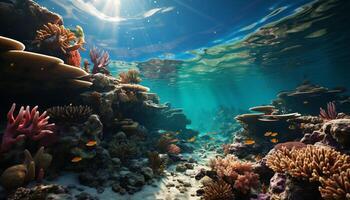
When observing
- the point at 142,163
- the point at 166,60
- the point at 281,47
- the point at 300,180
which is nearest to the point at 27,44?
the point at 142,163

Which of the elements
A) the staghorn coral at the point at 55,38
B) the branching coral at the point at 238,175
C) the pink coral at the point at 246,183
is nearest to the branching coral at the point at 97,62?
the staghorn coral at the point at 55,38

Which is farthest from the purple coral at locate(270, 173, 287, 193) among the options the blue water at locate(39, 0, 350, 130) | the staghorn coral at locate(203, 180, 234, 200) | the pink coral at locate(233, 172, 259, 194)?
the blue water at locate(39, 0, 350, 130)

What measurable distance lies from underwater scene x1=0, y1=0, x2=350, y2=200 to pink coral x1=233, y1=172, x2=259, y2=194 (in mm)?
32

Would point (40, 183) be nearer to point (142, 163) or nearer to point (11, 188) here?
point (11, 188)

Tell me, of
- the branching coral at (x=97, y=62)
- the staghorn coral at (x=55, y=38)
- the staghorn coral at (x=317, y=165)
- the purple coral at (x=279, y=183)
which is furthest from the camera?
the branching coral at (x=97, y=62)

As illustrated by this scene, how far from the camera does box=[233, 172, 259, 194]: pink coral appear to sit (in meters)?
5.96

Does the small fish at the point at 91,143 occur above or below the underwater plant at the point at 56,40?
below

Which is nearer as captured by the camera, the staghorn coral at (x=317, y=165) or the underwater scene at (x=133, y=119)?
the staghorn coral at (x=317, y=165)

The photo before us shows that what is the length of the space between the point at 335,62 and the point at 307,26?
22.4 meters

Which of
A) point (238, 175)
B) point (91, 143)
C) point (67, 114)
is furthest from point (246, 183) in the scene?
point (67, 114)

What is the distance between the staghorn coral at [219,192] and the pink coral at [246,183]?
Result: 0.28 metres

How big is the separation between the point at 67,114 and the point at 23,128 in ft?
5.25

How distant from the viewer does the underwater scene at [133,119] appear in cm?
505

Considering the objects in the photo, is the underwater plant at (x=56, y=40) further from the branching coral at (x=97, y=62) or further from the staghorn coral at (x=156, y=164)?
the staghorn coral at (x=156, y=164)
